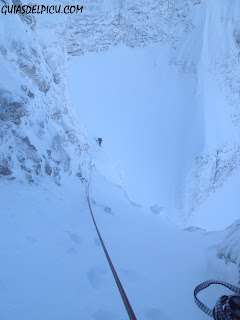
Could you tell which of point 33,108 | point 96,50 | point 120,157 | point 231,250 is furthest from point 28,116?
point 96,50

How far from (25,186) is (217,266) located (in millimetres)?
3325

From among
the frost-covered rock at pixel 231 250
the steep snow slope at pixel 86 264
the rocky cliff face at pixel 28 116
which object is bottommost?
the steep snow slope at pixel 86 264

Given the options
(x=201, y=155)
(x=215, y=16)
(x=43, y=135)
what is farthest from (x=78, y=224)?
(x=215, y=16)

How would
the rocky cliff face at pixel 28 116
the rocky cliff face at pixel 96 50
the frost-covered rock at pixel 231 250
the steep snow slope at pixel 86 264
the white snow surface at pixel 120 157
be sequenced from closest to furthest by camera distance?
1. the steep snow slope at pixel 86 264
2. the white snow surface at pixel 120 157
3. the frost-covered rock at pixel 231 250
4. the rocky cliff face at pixel 28 116
5. the rocky cliff face at pixel 96 50

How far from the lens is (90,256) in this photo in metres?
3.28

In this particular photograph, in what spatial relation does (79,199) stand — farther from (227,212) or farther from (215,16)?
(215,16)

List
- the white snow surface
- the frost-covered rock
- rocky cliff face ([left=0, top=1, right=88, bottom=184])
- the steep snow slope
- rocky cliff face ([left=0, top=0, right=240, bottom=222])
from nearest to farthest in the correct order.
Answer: the steep snow slope
the white snow surface
the frost-covered rock
rocky cliff face ([left=0, top=1, right=88, bottom=184])
rocky cliff face ([left=0, top=0, right=240, bottom=222])

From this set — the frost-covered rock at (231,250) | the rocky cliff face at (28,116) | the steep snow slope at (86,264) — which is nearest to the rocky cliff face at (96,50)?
the rocky cliff face at (28,116)

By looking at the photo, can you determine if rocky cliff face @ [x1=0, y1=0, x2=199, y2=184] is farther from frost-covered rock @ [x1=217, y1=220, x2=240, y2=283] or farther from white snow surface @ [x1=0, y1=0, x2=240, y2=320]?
frost-covered rock @ [x1=217, y1=220, x2=240, y2=283]

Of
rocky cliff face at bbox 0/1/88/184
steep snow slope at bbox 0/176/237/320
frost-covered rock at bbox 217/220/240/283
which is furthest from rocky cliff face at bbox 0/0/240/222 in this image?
frost-covered rock at bbox 217/220/240/283

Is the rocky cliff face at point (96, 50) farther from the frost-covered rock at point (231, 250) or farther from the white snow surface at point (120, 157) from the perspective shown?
the frost-covered rock at point (231, 250)

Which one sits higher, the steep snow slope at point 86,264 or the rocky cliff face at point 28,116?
the rocky cliff face at point 28,116

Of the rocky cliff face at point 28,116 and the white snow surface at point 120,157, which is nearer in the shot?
the white snow surface at point 120,157

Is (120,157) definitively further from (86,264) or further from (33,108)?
(86,264)
